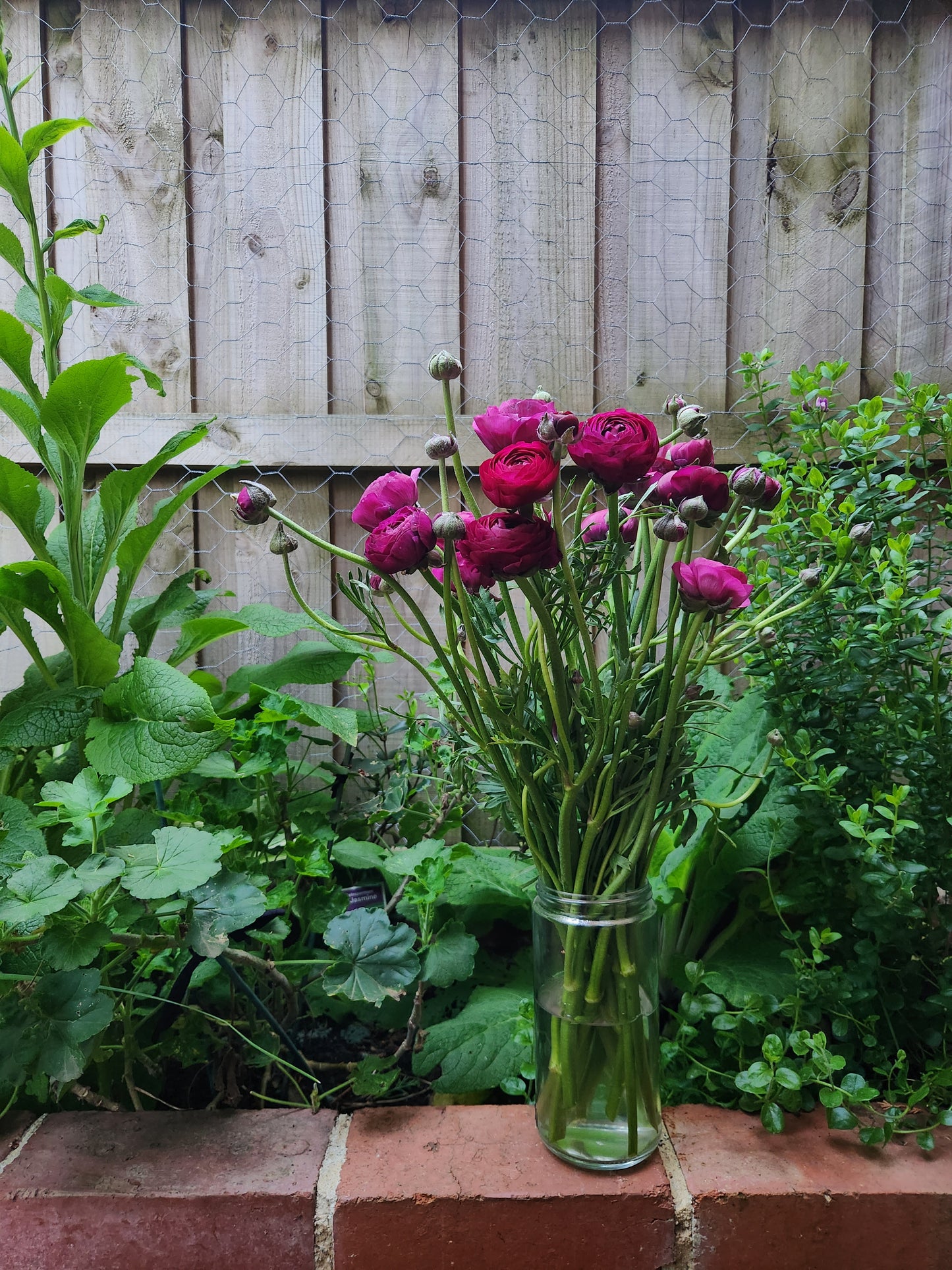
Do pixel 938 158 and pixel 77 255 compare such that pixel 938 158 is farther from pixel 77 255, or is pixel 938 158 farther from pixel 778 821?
pixel 77 255

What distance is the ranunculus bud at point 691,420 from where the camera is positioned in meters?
0.57

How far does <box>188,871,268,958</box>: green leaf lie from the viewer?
0.64 meters

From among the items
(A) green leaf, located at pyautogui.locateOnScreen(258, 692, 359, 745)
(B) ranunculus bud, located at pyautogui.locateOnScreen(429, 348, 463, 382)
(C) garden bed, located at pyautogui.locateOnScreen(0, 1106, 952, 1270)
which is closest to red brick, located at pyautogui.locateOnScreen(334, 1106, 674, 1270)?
(C) garden bed, located at pyautogui.locateOnScreen(0, 1106, 952, 1270)

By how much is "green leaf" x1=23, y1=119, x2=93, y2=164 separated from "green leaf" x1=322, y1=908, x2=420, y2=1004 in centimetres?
84

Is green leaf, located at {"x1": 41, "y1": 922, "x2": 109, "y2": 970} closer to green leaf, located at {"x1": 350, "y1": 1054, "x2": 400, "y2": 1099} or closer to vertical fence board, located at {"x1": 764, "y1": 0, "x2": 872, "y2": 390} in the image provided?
green leaf, located at {"x1": 350, "y1": 1054, "x2": 400, "y2": 1099}

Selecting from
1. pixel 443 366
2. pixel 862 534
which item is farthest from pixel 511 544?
pixel 862 534

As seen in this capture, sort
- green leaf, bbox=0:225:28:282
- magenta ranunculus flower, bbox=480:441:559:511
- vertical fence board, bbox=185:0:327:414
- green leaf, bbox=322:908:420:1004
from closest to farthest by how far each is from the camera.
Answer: magenta ranunculus flower, bbox=480:441:559:511 < green leaf, bbox=322:908:420:1004 < green leaf, bbox=0:225:28:282 < vertical fence board, bbox=185:0:327:414

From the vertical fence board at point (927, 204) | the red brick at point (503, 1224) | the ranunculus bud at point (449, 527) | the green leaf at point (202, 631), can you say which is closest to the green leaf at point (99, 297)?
the green leaf at point (202, 631)

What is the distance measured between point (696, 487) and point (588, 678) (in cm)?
16

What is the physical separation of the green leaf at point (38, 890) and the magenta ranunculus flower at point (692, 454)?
541 millimetres

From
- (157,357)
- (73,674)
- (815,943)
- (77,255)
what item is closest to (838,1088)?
(815,943)

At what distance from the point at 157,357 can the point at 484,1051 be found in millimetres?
1078

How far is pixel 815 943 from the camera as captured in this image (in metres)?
0.69

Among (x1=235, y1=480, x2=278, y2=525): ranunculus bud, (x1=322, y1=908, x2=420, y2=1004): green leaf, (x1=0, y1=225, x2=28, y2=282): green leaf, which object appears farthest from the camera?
(x1=0, y1=225, x2=28, y2=282): green leaf
